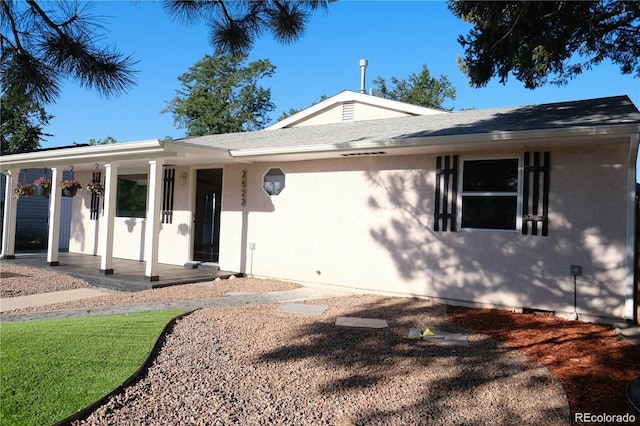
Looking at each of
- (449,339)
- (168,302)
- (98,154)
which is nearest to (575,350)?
(449,339)

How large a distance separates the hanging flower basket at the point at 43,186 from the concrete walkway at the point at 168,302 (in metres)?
4.69

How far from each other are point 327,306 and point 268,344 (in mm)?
2361

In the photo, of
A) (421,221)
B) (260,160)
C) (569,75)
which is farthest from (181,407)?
(569,75)

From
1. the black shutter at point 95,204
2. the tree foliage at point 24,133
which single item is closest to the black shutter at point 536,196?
the black shutter at point 95,204

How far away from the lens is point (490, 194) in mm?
7484

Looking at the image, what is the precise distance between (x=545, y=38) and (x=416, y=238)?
3802 mm

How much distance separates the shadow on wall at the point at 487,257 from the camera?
21.7 feet

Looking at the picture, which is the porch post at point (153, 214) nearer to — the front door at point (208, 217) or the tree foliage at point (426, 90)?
the front door at point (208, 217)

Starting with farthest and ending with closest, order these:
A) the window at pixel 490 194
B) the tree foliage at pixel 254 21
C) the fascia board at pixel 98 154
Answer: the fascia board at pixel 98 154
the window at pixel 490 194
the tree foliage at pixel 254 21

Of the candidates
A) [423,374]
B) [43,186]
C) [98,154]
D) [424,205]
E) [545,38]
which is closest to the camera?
[423,374]

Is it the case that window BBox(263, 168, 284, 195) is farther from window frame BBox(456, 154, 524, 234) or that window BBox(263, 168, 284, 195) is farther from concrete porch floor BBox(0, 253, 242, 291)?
window frame BBox(456, 154, 524, 234)

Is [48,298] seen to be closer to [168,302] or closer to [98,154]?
[168,302]

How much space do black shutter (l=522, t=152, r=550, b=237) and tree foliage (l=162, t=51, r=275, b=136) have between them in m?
31.2

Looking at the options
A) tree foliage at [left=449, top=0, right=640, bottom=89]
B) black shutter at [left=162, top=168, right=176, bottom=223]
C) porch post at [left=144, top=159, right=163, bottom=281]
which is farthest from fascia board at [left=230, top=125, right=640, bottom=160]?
black shutter at [left=162, top=168, right=176, bottom=223]
